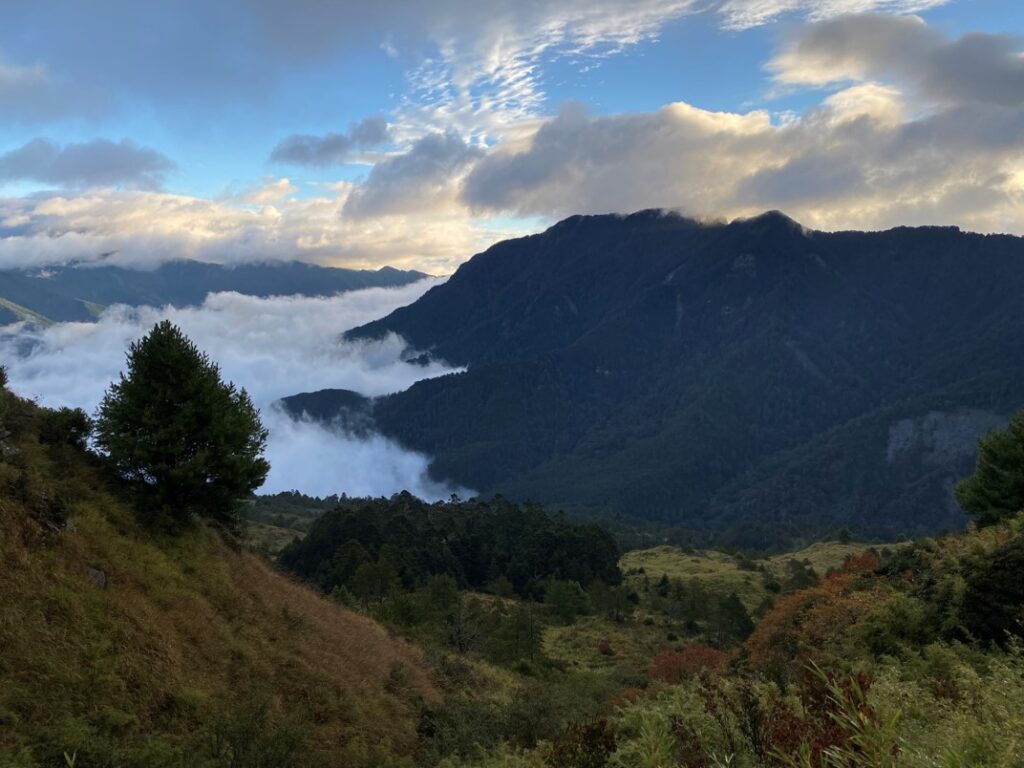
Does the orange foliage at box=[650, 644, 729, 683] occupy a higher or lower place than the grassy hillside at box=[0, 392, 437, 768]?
lower

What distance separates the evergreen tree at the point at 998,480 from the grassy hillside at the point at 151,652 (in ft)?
114

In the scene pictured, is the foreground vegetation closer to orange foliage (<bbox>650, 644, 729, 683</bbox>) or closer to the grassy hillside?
the grassy hillside

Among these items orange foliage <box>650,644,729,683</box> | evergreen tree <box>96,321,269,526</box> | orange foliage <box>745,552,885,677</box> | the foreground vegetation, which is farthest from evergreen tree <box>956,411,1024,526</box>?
evergreen tree <box>96,321,269,526</box>

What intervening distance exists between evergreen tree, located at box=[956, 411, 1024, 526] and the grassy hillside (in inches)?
1374

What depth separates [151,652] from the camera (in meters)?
18.5

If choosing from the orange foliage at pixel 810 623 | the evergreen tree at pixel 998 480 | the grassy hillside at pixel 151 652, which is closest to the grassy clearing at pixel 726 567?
the evergreen tree at pixel 998 480

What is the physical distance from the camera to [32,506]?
20281 millimetres

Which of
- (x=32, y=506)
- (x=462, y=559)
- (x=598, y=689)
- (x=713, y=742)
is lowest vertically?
(x=462, y=559)

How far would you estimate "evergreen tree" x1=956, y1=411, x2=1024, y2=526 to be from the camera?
128ft

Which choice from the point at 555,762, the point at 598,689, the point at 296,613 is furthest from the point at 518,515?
the point at 555,762

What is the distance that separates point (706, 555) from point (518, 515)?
48105mm

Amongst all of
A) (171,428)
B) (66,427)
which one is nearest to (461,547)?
(66,427)

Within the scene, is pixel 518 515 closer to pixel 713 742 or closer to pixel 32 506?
pixel 32 506

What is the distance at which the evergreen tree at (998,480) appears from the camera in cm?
3900
